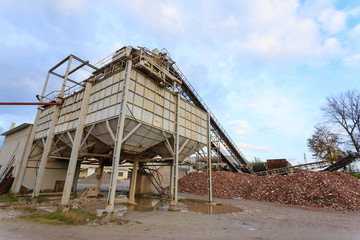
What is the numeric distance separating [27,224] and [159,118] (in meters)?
6.94

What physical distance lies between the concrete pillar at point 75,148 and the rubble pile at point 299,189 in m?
12.5

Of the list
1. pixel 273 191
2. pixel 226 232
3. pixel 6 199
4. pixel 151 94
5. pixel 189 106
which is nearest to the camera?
pixel 226 232

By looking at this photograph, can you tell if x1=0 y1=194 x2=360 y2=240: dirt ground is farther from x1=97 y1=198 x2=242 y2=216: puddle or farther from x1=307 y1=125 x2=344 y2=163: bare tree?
x1=307 y1=125 x2=344 y2=163: bare tree

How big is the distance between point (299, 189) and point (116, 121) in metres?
13.3

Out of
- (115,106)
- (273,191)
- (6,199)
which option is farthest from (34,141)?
(273,191)

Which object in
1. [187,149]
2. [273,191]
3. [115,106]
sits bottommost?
[273,191]

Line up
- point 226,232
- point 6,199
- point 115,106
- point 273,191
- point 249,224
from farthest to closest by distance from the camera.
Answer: point 273,191 < point 6,199 < point 115,106 < point 249,224 < point 226,232

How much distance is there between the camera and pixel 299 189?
13.0 metres

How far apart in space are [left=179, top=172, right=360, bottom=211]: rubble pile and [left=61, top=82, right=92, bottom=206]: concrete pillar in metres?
12.5

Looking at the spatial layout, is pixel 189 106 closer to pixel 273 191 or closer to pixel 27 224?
pixel 273 191

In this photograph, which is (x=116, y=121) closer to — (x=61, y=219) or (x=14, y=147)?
(x=61, y=219)

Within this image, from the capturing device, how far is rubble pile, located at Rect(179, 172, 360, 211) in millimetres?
11200

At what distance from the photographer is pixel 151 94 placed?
10.4m

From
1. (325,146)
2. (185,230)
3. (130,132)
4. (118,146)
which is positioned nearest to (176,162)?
(130,132)
